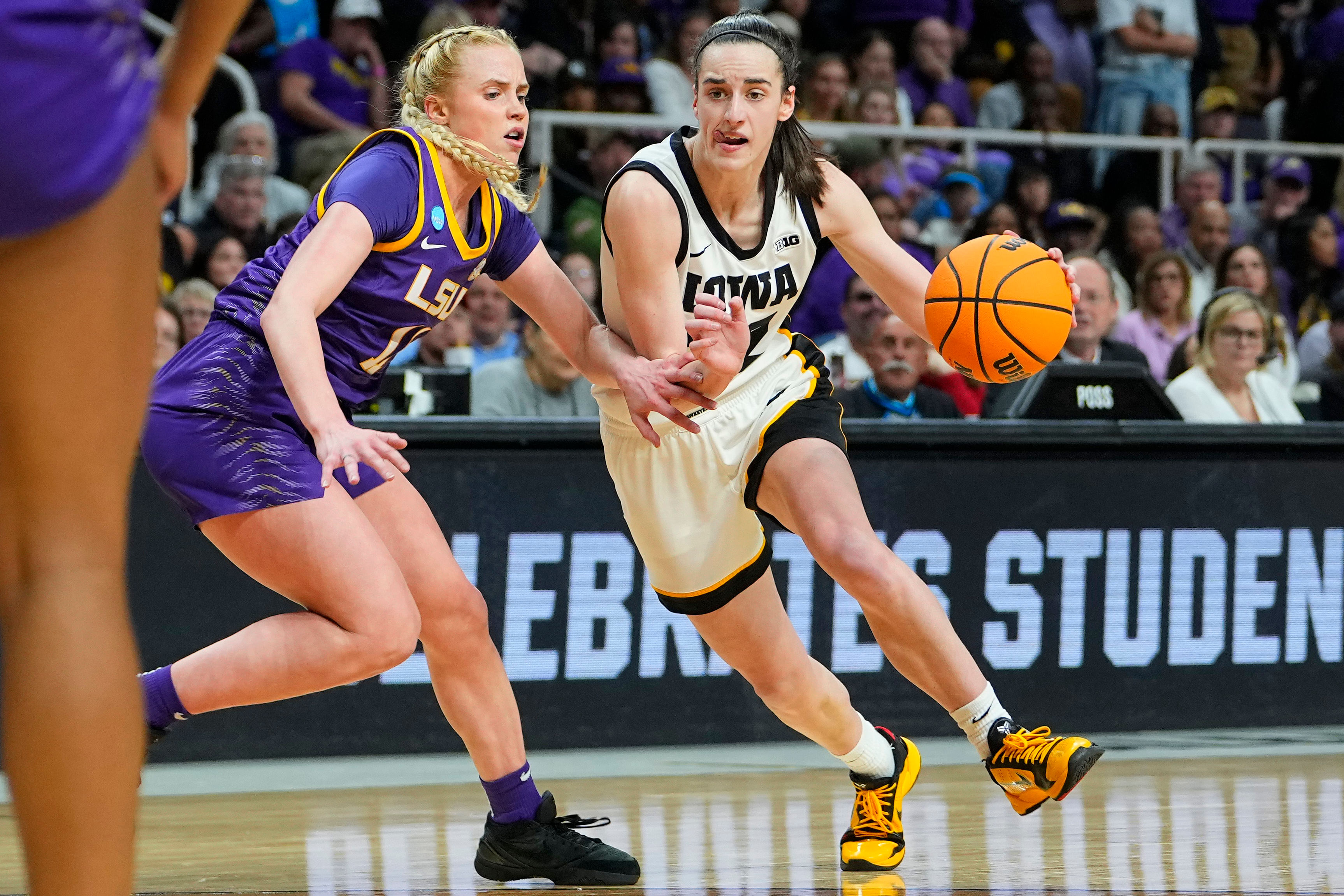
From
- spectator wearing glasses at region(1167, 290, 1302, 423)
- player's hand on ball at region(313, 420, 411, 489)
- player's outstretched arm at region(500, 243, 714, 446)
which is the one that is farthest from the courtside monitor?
player's hand on ball at region(313, 420, 411, 489)

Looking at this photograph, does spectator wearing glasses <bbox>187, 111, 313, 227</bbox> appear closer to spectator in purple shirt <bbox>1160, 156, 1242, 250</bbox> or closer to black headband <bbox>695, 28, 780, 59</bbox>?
black headband <bbox>695, 28, 780, 59</bbox>

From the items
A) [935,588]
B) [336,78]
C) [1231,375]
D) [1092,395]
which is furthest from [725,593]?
[336,78]

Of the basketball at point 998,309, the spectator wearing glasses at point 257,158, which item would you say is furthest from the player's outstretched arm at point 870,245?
the spectator wearing glasses at point 257,158

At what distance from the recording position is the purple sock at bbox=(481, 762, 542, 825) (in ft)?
12.7

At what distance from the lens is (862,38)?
10812 mm

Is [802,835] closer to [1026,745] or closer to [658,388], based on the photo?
[1026,745]

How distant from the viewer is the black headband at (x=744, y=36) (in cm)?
408

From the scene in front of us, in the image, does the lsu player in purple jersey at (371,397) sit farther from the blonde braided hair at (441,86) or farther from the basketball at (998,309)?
the basketball at (998,309)

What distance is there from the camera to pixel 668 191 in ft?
13.3

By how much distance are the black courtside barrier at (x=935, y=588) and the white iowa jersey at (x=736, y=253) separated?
2.12 metres

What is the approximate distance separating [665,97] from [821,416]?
6.39 metres

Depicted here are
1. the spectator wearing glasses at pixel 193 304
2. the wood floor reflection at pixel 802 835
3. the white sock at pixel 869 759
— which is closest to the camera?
the wood floor reflection at pixel 802 835

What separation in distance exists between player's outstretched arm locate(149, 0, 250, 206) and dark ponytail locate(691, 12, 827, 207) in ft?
7.75

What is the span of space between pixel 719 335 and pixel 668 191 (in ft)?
1.93
